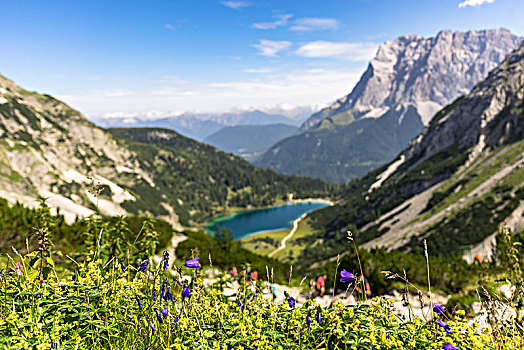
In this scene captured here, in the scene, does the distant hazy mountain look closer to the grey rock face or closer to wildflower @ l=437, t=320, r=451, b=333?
the grey rock face

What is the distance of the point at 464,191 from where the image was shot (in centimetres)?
12112

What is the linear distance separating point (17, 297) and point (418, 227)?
124 metres

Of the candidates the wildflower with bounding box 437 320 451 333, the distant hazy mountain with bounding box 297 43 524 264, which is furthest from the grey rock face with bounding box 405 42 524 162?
the wildflower with bounding box 437 320 451 333

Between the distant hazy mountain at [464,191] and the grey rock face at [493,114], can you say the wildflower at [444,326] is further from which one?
the grey rock face at [493,114]

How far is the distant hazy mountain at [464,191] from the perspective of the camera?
89.5 m

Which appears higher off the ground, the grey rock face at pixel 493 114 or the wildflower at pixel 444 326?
the grey rock face at pixel 493 114

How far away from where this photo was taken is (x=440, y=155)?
18800 centimetres

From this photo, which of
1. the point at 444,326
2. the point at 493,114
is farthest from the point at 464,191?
the point at 444,326

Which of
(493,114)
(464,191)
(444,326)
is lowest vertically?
(464,191)

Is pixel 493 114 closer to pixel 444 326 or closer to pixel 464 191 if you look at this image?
pixel 464 191

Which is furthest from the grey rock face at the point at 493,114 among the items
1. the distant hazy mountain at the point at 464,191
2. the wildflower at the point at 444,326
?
the wildflower at the point at 444,326

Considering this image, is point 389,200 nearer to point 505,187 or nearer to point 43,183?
point 505,187

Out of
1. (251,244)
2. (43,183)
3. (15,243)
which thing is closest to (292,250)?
(251,244)

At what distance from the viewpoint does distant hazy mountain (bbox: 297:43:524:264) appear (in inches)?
3524
